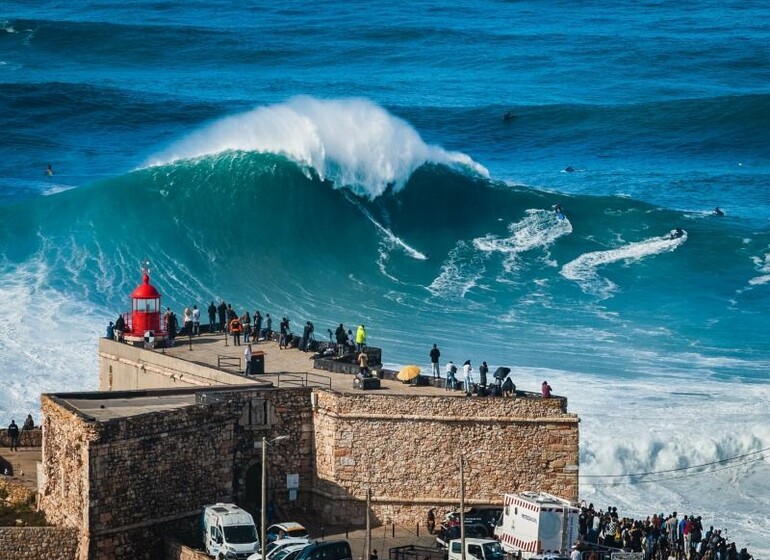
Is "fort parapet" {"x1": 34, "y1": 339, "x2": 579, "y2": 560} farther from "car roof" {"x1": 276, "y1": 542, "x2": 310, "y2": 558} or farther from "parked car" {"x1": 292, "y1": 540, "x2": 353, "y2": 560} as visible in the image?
"parked car" {"x1": 292, "y1": 540, "x2": 353, "y2": 560}

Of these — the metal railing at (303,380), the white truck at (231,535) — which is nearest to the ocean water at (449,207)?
the metal railing at (303,380)

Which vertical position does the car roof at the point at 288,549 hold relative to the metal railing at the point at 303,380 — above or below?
below

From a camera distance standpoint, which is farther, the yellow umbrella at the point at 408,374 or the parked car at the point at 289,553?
the yellow umbrella at the point at 408,374

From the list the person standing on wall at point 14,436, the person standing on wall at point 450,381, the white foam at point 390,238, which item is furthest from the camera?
the white foam at point 390,238

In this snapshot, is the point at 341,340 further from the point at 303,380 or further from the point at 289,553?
the point at 289,553

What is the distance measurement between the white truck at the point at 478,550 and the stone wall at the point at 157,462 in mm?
4290

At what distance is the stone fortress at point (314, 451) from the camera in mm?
34844

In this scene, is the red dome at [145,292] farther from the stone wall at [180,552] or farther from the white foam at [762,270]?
the white foam at [762,270]

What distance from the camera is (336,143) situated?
6781 centimetres

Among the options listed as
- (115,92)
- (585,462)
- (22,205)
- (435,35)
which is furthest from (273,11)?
(585,462)

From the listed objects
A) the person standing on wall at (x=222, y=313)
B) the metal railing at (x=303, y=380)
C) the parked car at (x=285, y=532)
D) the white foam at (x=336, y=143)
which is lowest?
the parked car at (x=285, y=532)

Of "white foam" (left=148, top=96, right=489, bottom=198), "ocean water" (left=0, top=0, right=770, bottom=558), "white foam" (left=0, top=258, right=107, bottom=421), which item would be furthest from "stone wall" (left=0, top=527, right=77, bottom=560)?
"white foam" (left=148, top=96, right=489, bottom=198)

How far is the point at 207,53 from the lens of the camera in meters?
101

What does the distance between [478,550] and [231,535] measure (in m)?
4.26
